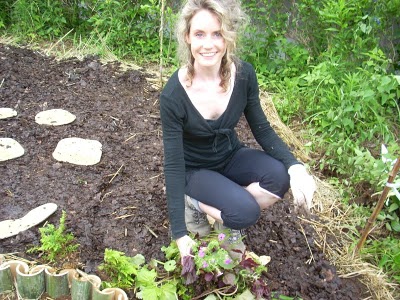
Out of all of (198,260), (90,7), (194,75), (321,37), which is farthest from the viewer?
(90,7)

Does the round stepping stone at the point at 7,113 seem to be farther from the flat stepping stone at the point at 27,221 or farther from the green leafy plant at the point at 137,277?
the green leafy plant at the point at 137,277

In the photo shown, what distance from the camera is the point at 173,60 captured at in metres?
4.39

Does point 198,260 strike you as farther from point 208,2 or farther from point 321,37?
point 321,37

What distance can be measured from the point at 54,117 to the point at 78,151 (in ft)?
1.72

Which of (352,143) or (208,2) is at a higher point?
(208,2)

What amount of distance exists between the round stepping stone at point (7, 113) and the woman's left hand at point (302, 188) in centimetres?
226

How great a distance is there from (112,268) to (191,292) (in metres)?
0.38

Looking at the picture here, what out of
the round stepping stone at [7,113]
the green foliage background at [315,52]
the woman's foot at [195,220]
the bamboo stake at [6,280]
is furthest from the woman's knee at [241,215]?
the round stepping stone at [7,113]

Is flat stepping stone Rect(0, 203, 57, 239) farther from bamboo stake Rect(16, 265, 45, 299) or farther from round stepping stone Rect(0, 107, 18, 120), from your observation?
round stepping stone Rect(0, 107, 18, 120)

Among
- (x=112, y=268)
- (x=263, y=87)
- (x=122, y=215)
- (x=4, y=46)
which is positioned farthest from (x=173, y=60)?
(x=112, y=268)

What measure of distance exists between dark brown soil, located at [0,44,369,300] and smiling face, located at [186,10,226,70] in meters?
1.00

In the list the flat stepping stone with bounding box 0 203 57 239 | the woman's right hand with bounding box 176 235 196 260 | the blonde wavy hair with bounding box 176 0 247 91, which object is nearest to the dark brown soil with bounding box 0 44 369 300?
the flat stepping stone with bounding box 0 203 57 239

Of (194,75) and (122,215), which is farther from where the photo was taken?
(122,215)

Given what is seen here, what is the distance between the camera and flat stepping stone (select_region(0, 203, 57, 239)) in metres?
2.48
